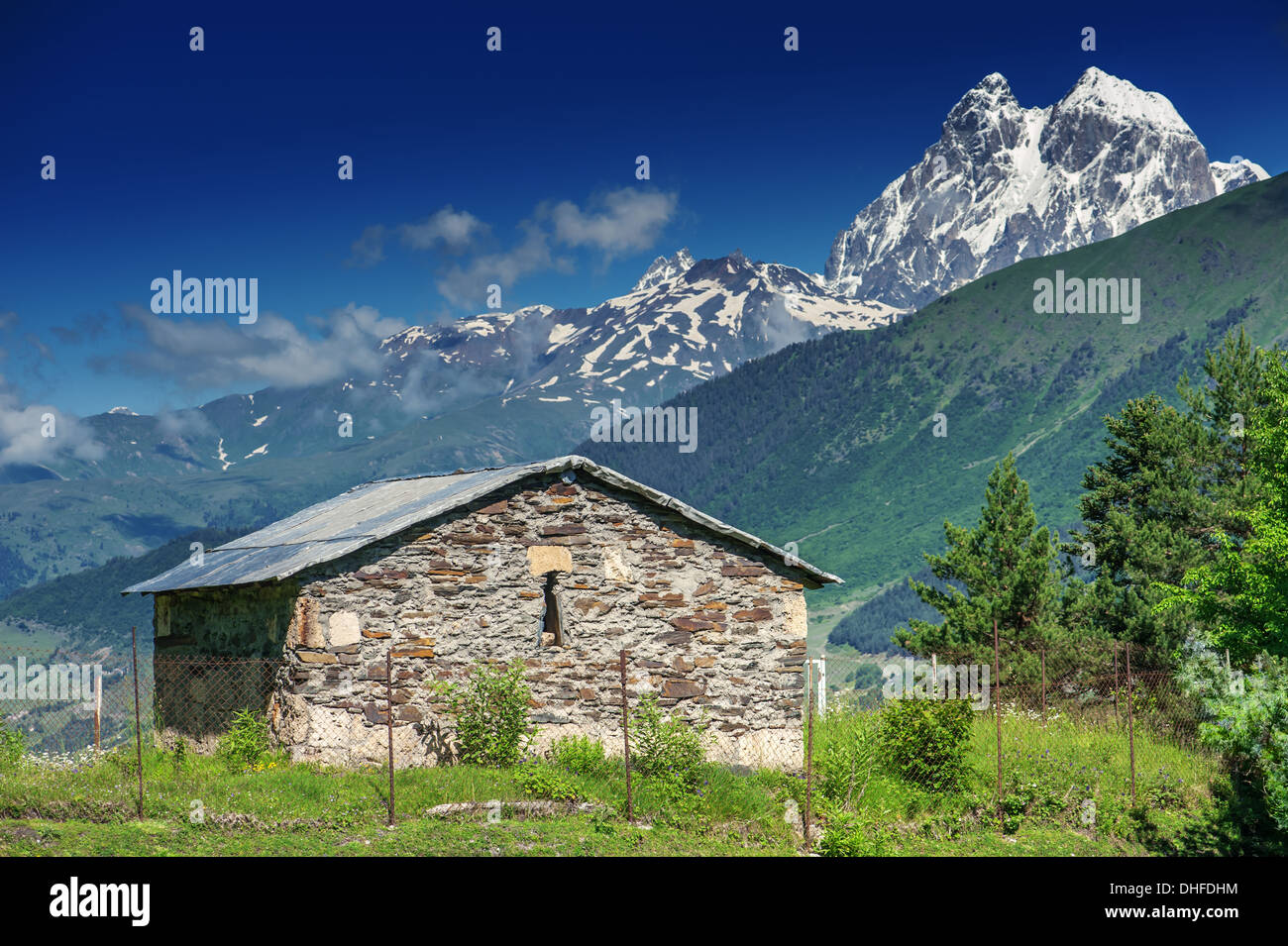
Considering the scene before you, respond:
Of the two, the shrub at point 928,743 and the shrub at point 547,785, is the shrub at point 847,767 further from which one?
the shrub at point 547,785

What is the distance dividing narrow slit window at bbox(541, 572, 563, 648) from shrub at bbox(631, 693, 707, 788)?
1.71 metres

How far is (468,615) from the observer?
1709 cm

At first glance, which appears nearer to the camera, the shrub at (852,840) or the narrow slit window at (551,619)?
the shrub at (852,840)

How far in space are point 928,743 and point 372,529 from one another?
28.4 feet

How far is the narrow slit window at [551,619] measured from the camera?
17.6 meters

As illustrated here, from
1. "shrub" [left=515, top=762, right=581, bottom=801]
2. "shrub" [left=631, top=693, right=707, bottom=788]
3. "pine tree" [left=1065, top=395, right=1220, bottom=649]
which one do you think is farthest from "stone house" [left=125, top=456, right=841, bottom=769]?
"pine tree" [left=1065, top=395, right=1220, bottom=649]

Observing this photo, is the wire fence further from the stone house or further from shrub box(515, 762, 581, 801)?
shrub box(515, 762, 581, 801)

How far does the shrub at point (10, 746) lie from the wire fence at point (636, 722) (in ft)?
Result: 0.81

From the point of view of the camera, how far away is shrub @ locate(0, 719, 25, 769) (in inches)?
603

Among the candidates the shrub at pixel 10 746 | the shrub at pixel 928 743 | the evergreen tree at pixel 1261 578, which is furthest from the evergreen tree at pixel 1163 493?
the shrub at pixel 10 746

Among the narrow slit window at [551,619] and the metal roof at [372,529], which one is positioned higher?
the metal roof at [372,529]

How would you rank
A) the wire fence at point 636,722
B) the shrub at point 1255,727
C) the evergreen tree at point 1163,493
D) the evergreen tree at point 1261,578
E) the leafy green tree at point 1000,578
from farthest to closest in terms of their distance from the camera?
the evergreen tree at point 1163,493 < the leafy green tree at point 1000,578 < the evergreen tree at point 1261,578 < the wire fence at point 636,722 < the shrub at point 1255,727
